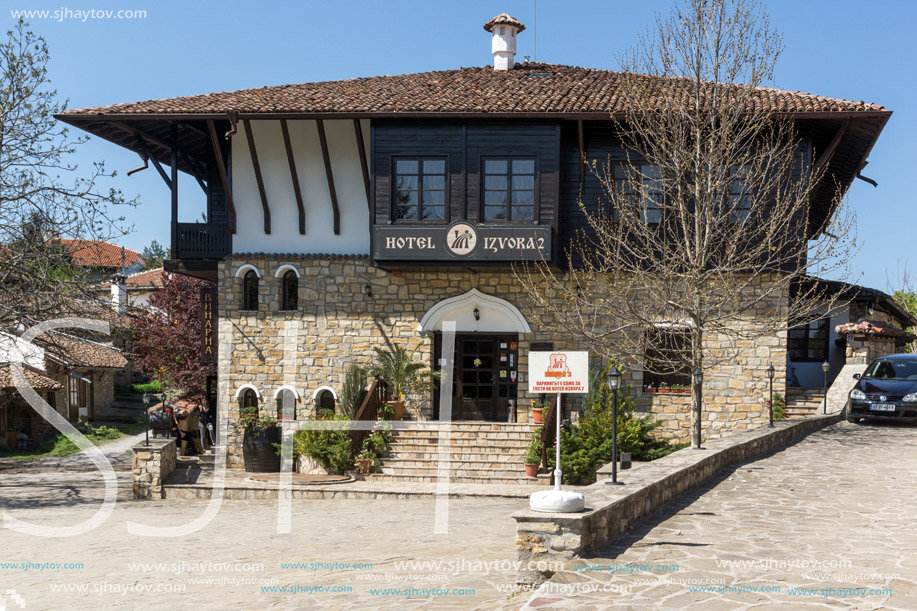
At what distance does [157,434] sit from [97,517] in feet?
35.0

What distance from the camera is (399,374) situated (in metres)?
18.6

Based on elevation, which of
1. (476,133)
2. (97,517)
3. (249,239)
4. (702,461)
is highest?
(476,133)

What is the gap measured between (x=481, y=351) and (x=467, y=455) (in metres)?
3.17

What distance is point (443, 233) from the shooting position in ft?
59.5

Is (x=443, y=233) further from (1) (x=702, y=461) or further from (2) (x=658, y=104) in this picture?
(1) (x=702, y=461)

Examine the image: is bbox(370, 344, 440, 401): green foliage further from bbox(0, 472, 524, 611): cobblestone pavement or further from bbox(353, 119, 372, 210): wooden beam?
bbox(0, 472, 524, 611): cobblestone pavement

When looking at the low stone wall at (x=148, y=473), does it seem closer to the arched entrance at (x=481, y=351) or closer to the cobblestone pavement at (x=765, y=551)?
the arched entrance at (x=481, y=351)

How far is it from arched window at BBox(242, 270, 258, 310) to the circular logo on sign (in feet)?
15.9

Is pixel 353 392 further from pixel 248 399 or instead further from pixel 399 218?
pixel 399 218

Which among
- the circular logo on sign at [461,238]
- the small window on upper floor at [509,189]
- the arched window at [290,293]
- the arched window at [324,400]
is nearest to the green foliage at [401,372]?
the arched window at [324,400]

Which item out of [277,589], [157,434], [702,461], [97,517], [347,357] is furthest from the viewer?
[157,434]

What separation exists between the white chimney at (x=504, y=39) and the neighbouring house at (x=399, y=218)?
1.14 meters

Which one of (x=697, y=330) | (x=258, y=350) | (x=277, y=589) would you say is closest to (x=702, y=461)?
(x=697, y=330)

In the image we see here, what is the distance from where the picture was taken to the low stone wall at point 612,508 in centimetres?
712
